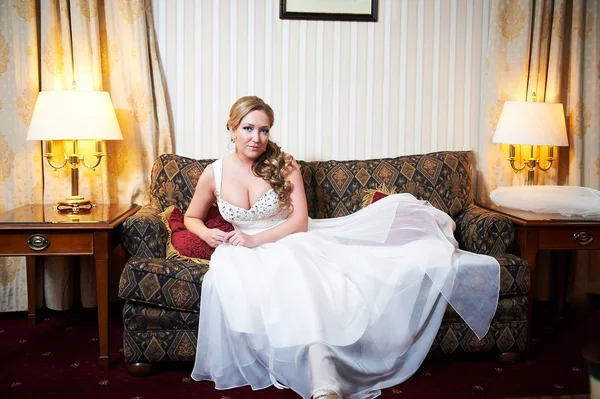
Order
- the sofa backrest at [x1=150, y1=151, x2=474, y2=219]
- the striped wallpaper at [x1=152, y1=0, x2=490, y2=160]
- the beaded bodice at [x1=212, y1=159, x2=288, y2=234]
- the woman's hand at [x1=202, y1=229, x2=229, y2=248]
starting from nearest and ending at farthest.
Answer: the woman's hand at [x1=202, y1=229, x2=229, y2=248], the beaded bodice at [x1=212, y1=159, x2=288, y2=234], the sofa backrest at [x1=150, y1=151, x2=474, y2=219], the striped wallpaper at [x1=152, y1=0, x2=490, y2=160]

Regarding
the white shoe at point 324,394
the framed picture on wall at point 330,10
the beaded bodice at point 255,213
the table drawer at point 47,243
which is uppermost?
the framed picture on wall at point 330,10

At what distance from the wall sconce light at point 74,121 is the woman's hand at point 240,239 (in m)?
0.93

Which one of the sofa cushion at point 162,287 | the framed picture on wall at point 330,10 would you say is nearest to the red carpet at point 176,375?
the sofa cushion at point 162,287

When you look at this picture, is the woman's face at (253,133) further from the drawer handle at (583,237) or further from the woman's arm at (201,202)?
the drawer handle at (583,237)

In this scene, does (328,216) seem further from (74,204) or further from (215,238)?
(74,204)

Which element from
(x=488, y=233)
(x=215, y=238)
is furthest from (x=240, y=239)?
(x=488, y=233)

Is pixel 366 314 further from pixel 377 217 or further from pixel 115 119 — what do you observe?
pixel 115 119

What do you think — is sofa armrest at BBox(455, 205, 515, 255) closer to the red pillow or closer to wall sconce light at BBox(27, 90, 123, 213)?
the red pillow

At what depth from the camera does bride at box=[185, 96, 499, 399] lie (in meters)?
2.28

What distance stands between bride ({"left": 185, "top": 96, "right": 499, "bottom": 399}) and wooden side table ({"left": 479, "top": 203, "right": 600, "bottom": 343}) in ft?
1.18

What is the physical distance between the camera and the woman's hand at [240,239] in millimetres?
2697

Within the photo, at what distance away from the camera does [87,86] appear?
11.1 feet

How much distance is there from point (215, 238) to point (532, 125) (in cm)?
203

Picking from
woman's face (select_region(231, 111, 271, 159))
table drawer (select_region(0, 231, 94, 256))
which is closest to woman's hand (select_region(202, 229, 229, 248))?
woman's face (select_region(231, 111, 271, 159))
